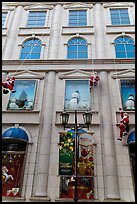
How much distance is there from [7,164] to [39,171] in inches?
65.5

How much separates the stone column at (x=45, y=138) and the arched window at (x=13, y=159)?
794 millimetres

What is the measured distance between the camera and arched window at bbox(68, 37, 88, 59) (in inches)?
534

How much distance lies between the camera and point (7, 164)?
31.5 ft

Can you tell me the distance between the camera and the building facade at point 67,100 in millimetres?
9008

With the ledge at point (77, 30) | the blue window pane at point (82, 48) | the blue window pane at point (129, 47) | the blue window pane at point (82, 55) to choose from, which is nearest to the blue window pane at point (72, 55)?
the blue window pane at point (82, 55)

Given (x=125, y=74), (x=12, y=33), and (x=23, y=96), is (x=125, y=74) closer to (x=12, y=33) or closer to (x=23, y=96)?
(x=23, y=96)

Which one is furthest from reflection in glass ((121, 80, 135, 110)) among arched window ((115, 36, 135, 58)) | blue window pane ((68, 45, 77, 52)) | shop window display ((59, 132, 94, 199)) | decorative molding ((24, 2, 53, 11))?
decorative molding ((24, 2, 53, 11))

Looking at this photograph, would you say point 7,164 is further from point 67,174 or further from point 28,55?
A: point 28,55

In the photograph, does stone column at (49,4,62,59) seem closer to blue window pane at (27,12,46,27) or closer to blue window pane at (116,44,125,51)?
blue window pane at (27,12,46,27)

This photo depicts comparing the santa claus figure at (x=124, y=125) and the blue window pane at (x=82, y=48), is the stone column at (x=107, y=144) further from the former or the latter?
the blue window pane at (x=82, y=48)

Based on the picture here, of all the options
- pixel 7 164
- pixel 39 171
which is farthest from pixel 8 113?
pixel 39 171

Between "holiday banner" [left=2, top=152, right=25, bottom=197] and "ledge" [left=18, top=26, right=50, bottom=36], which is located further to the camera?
"ledge" [left=18, top=26, right=50, bottom=36]

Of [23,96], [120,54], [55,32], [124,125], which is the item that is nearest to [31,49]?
[55,32]

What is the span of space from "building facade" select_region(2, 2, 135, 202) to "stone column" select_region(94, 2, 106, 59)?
0.22 ft
